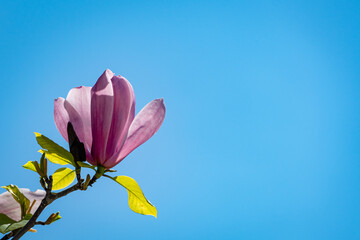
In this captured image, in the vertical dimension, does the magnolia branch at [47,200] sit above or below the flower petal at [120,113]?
below

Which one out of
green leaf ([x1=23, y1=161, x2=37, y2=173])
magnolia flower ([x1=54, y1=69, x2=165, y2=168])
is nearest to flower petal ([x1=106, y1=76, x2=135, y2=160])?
magnolia flower ([x1=54, y1=69, x2=165, y2=168])

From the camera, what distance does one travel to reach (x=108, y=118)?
1.67 feet

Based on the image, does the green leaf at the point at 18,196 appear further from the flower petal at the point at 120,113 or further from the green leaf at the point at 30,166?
the flower petal at the point at 120,113

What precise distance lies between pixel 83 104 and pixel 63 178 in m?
0.14

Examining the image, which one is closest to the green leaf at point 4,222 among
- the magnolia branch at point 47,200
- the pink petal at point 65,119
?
the magnolia branch at point 47,200

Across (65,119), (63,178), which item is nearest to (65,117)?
(65,119)

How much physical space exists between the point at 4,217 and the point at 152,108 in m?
0.26

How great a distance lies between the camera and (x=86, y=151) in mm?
528

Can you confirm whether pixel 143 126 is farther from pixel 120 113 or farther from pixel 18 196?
pixel 18 196

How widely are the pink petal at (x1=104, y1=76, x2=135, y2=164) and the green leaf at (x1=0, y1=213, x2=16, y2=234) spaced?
16 centimetres

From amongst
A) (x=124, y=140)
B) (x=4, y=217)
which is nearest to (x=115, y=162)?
(x=124, y=140)

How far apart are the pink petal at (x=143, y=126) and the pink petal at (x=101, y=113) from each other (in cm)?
3

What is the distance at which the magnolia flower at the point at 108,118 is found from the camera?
0.50 metres

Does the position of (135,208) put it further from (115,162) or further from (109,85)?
(109,85)
